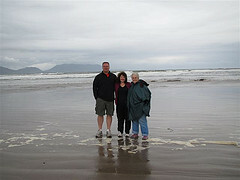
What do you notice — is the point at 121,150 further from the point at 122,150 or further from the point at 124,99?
the point at 124,99

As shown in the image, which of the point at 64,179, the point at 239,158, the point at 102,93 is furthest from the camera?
the point at 102,93

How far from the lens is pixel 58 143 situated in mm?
5418

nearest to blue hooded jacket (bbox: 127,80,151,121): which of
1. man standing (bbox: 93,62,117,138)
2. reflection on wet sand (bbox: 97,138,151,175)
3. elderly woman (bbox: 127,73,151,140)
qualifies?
elderly woman (bbox: 127,73,151,140)

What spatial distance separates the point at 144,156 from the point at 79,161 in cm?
128

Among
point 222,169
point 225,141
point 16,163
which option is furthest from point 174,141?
point 16,163

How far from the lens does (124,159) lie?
14.4ft

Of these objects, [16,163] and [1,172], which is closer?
[1,172]

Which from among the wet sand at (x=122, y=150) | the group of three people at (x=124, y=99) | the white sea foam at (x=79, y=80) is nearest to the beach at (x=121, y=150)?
the wet sand at (x=122, y=150)

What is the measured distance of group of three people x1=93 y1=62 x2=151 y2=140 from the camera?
5.86 m

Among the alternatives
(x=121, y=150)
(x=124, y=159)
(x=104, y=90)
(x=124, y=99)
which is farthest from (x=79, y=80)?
(x=124, y=159)

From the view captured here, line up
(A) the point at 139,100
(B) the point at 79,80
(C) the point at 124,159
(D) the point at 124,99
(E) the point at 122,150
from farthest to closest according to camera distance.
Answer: (B) the point at 79,80
(D) the point at 124,99
(A) the point at 139,100
(E) the point at 122,150
(C) the point at 124,159

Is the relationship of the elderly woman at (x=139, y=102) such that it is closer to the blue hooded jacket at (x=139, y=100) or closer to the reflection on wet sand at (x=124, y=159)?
the blue hooded jacket at (x=139, y=100)

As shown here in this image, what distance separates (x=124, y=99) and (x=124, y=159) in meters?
2.04

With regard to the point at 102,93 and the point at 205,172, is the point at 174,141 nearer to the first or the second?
the point at 205,172
